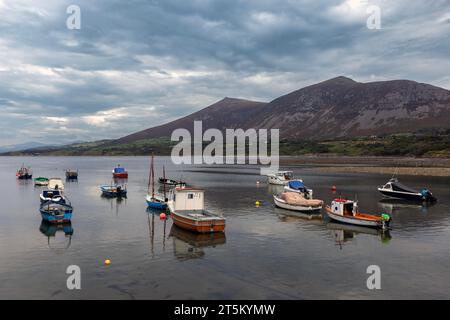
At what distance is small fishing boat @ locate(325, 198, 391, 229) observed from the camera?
148ft

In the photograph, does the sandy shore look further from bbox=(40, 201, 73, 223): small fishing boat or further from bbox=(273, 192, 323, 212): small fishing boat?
bbox=(40, 201, 73, 223): small fishing boat

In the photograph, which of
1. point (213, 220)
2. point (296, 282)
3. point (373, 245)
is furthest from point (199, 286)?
point (373, 245)

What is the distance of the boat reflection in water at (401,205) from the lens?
61.2 meters

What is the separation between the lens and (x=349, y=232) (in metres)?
45.2

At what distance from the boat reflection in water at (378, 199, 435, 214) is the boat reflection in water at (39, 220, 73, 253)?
44803mm

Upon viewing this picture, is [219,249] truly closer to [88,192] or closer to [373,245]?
[373,245]

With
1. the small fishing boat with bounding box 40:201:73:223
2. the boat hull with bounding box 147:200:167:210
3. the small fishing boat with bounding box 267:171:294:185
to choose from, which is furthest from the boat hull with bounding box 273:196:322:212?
the small fishing boat with bounding box 267:171:294:185

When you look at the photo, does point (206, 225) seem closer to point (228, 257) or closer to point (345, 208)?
point (228, 257)

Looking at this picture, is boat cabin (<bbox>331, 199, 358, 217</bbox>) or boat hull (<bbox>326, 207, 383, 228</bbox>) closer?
boat hull (<bbox>326, 207, 383, 228</bbox>)

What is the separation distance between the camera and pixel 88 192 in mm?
86875

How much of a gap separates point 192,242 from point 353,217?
20158mm

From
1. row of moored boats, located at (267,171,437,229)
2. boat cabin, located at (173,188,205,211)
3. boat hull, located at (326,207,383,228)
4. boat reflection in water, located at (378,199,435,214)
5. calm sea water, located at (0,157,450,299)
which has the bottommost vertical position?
calm sea water, located at (0,157,450,299)

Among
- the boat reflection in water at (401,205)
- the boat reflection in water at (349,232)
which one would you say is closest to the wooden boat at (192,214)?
the boat reflection in water at (349,232)
